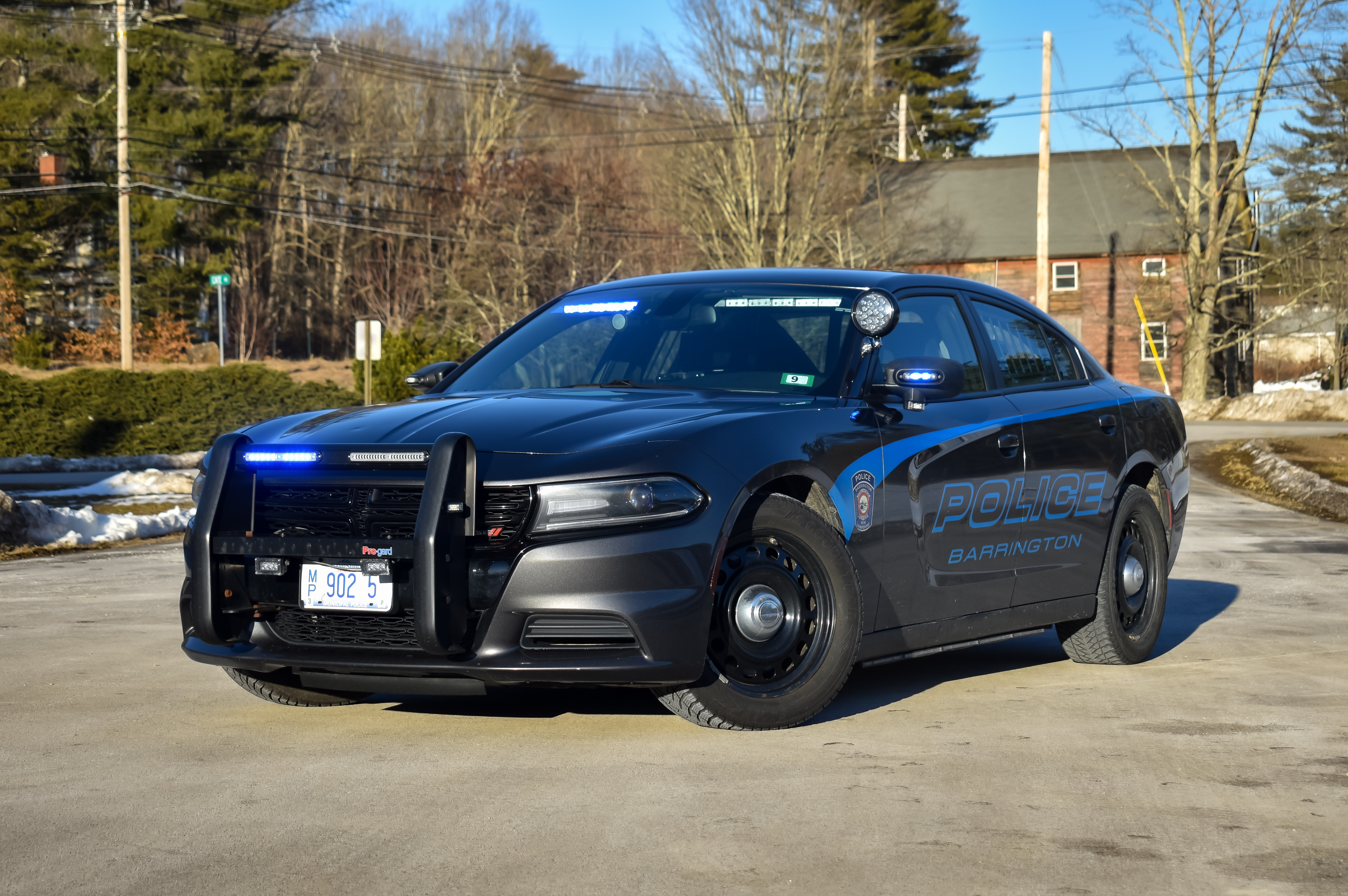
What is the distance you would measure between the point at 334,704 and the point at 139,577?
5262 millimetres

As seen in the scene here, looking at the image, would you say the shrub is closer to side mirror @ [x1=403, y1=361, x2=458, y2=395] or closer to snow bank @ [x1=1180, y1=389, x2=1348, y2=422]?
snow bank @ [x1=1180, y1=389, x2=1348, y2=422]

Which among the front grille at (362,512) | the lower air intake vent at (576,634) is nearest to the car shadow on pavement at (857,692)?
the lower air intake vent at (576,634)

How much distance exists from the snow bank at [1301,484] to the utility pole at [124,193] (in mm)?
26269

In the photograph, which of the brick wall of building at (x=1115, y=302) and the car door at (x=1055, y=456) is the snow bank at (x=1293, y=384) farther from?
the car door at (x=1055, y=456)

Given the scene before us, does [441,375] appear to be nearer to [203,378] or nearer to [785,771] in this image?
[785,771]

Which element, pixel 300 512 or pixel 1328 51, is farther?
pixel 1328 51

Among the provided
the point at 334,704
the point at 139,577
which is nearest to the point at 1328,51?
the point at 139,577

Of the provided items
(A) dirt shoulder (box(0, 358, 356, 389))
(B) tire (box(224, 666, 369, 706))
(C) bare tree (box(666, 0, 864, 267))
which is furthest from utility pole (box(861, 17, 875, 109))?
(B) tire (box(224, 666, 369, 706))

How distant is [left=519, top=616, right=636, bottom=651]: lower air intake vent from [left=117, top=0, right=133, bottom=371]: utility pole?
115ft

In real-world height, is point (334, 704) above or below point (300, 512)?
below

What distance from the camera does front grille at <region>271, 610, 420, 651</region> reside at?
5004 mm

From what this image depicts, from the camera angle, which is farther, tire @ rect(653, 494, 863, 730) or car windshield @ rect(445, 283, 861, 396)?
car windshield @ rect(445, 283, 861, 396)

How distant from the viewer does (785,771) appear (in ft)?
15.9

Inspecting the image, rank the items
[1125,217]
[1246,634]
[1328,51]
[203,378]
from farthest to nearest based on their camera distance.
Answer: [1125,217], [1328,51], [203,378], [1246,634]
